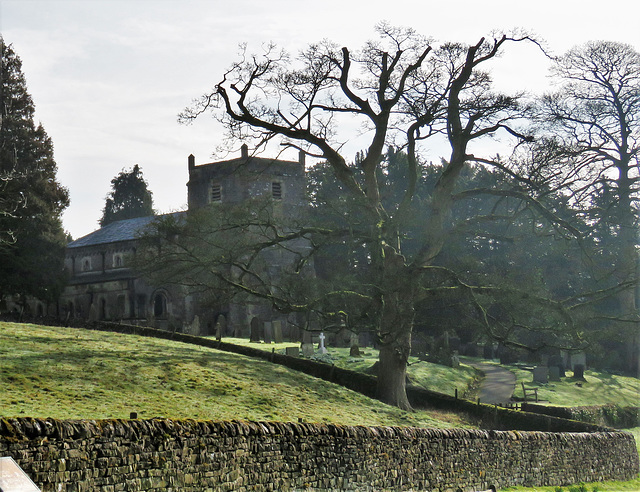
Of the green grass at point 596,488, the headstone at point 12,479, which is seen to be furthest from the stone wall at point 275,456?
the headstone at point 12,479

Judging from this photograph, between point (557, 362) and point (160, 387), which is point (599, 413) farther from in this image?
point (160, 387)

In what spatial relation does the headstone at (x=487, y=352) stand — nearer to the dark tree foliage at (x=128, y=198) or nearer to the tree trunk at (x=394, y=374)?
the tree trunk at (x=394, y=374)

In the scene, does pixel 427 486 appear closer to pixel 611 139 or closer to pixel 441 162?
pixel 611 139

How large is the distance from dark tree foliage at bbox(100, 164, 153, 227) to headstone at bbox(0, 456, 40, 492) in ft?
226

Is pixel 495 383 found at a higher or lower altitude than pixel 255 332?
lower

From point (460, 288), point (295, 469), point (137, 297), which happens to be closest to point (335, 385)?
point (460, 288)

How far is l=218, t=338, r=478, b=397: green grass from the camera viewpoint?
29953 mm

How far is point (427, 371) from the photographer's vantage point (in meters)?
32.1

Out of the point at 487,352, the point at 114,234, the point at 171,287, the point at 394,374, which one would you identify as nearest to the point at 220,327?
the point at 394,374

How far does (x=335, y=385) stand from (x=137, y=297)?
32900 mm

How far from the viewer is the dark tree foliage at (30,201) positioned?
41625mm

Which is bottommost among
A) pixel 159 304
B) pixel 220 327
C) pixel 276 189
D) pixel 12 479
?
pixel 12 479

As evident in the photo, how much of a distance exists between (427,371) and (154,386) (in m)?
15.8

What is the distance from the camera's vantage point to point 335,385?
24469mm
